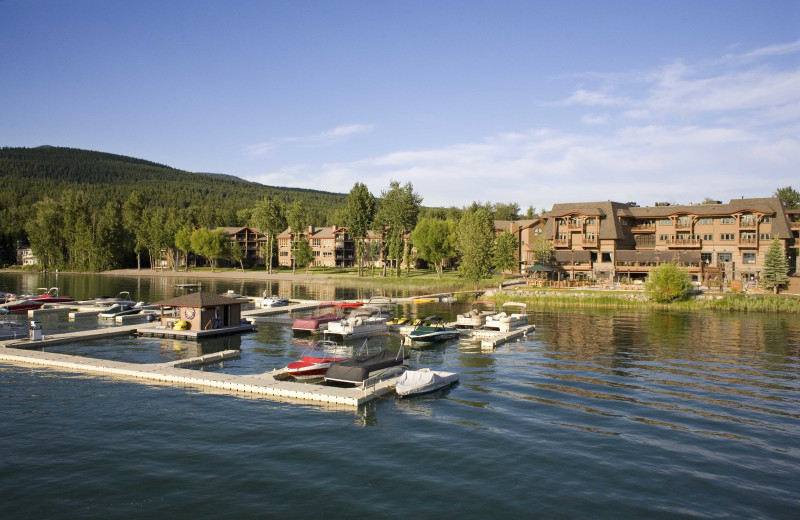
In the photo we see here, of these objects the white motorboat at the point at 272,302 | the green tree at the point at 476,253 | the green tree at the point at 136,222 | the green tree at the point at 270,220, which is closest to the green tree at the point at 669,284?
the green tree at the point at 476,253

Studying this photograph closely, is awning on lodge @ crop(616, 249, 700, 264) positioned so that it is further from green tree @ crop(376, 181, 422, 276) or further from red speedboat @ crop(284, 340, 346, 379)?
red speedboat @ crop(284, 340, 346, 379)

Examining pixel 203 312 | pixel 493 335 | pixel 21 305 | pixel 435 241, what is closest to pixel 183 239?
pixel 435 241

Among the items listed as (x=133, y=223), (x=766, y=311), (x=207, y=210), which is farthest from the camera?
(x=207, y=210)

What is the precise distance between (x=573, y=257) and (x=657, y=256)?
12.5m

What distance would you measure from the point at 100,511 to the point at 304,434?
8.42 metres

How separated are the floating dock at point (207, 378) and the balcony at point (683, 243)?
71149 millimetres

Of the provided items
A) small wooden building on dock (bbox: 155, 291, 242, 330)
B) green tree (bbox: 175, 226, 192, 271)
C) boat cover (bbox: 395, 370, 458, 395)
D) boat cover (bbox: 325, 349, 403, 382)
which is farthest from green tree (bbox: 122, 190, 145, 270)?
boat cover (bbox: 395, 370, 458, 395)

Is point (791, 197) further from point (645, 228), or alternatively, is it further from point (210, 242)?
point (210, 242)

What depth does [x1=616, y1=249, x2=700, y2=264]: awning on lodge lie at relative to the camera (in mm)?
85375

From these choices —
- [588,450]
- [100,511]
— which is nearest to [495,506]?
[588,450]

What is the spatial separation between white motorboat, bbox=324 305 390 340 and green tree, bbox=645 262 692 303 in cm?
3938

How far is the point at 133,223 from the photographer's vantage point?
159500 mm

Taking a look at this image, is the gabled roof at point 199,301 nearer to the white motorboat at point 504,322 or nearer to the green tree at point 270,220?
the white motorboat at point 504,322

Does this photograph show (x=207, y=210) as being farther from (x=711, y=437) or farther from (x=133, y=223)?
(x=711, y=437)
